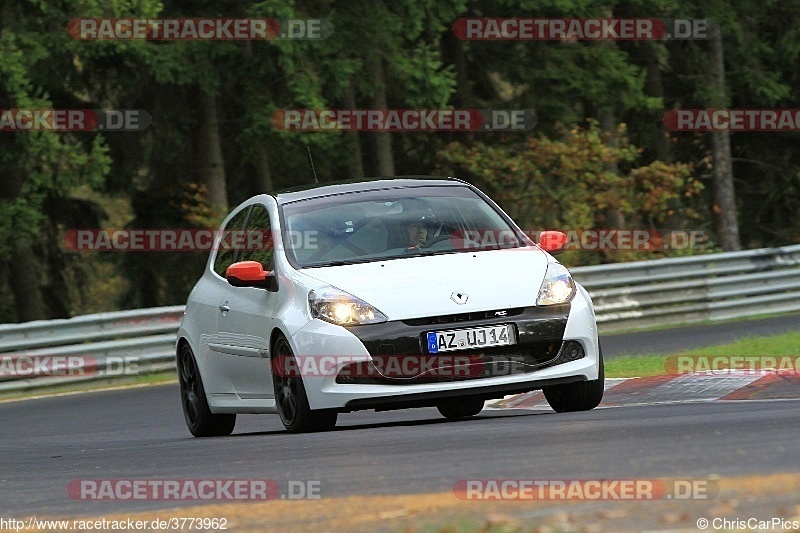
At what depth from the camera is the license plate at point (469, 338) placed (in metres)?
10.8

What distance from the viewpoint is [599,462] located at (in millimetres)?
8461

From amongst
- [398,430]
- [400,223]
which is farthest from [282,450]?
[400,223]

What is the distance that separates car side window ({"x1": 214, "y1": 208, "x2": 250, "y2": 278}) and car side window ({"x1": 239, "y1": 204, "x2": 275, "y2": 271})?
19 centimetres

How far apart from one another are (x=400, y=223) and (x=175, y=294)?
24.2 meters

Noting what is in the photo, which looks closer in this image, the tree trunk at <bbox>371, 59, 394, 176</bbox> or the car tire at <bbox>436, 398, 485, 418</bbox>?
the car tire at <bbox>436, 398, 485, 418</bbox>

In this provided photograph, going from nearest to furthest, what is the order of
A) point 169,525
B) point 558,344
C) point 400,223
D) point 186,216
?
point 169,525 < point 558,344 < point 400,223 < point 186,216

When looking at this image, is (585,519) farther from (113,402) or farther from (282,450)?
(113,402)
